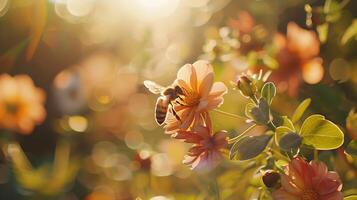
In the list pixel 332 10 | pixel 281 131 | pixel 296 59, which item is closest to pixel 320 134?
pixel 281 131

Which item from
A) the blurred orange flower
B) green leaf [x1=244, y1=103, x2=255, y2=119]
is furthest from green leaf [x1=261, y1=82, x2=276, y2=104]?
the blurred orange flower

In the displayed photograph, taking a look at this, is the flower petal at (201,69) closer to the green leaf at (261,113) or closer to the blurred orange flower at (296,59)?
the green leaf at (261,113)

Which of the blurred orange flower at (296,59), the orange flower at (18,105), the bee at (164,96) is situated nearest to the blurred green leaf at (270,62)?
the blurred orange flower at (296,59)

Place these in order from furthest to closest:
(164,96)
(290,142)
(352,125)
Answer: (352,125) → (164,96) → (290,142)

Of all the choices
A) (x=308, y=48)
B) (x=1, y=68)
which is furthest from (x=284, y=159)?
(x=1, y=68)

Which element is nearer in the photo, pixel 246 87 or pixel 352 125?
pixel 246 87

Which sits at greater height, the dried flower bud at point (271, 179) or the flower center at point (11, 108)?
the dried flower bud at point (271, 179)

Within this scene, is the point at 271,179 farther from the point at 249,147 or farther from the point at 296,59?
the point at 296,59
